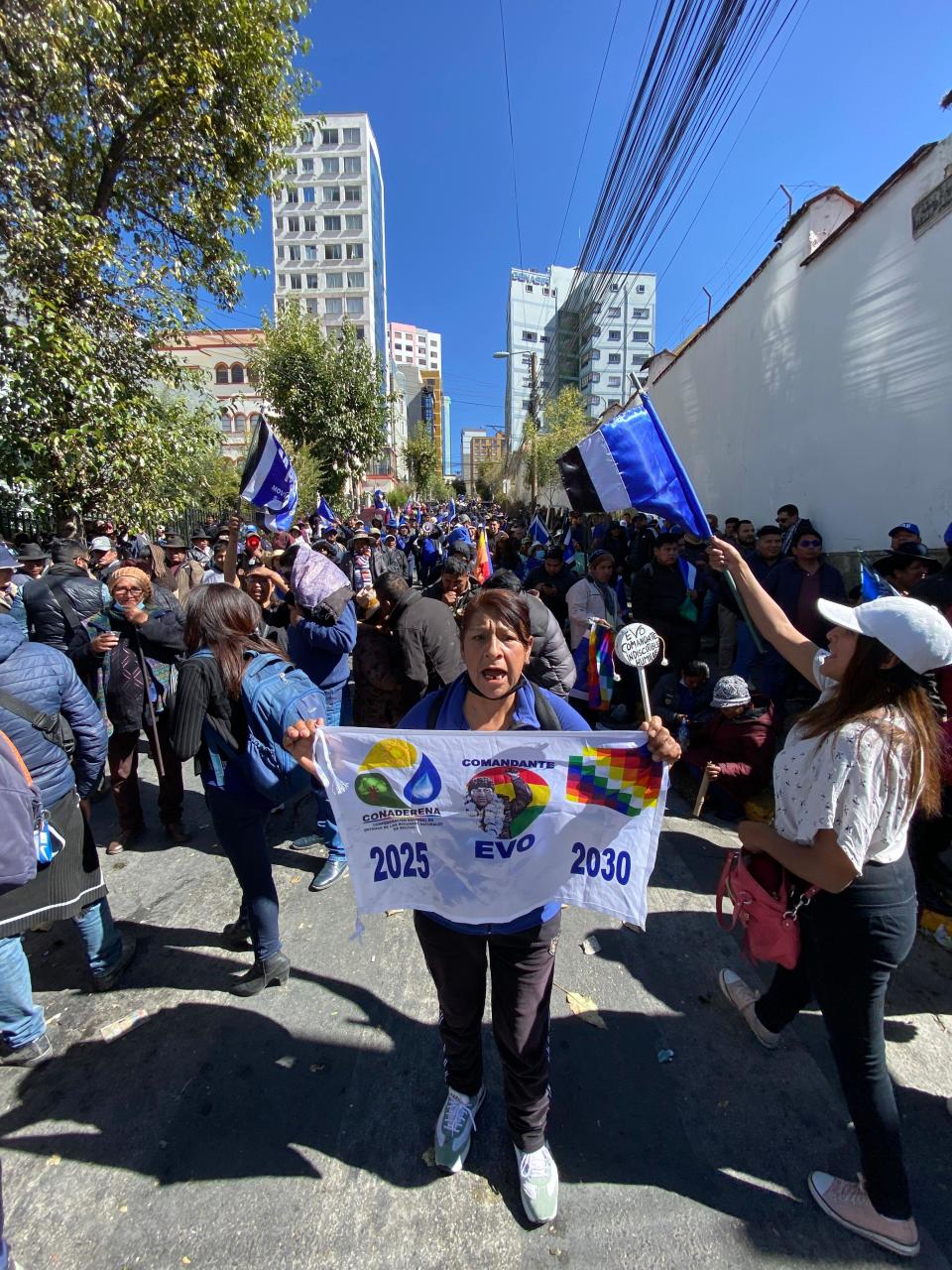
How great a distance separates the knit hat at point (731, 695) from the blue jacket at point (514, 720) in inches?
96.7

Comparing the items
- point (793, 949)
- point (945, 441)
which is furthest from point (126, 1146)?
point (945, 441)

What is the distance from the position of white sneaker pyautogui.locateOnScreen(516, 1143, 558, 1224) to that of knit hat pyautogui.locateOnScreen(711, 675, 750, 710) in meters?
2.87

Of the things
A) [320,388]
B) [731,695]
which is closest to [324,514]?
[320,388]

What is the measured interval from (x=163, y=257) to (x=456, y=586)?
7.23 m

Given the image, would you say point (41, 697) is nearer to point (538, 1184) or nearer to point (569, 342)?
point (538, 1184)

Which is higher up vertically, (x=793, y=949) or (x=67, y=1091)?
(x=793, y=949)

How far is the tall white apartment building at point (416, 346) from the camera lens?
5561 inches

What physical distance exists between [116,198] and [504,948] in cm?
1042

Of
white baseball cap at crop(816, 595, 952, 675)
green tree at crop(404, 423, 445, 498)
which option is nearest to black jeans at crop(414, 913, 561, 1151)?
white baseball cap at crop(816, 595, 952, 675)

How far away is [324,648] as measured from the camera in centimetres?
384

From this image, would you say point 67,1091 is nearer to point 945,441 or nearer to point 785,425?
point 945,441

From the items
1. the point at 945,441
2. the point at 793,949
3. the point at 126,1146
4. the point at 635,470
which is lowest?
the point at 126,1146

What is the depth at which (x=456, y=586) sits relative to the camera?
460cm

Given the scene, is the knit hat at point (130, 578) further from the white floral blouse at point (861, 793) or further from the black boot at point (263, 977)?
the white floral blouse at point (861, 793)
